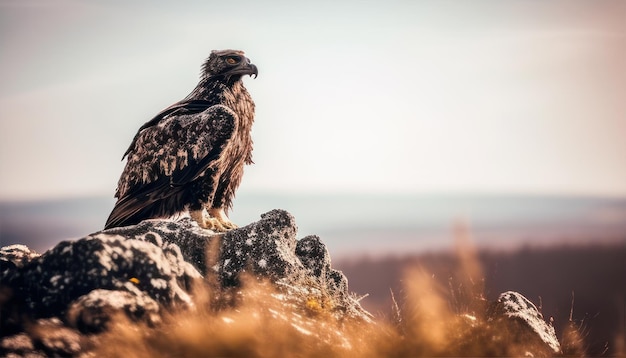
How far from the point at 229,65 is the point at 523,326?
22.0 ft

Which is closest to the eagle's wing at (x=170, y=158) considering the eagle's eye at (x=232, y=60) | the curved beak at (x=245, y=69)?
the curved beak at (x=245, y=69)

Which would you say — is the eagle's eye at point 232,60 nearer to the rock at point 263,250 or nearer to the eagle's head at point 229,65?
the eagle's head at point 229,65

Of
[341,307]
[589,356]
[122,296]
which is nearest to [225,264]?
[341,307]

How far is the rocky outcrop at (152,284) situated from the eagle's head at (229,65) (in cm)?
349

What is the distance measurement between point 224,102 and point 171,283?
5.08 m

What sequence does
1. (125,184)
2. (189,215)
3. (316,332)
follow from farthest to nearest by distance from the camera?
(125,184)
(189,215)
(316,332)

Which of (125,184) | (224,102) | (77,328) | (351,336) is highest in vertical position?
(224,102)

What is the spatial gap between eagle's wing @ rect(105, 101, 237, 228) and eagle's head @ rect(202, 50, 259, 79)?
77cm

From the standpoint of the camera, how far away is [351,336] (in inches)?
282

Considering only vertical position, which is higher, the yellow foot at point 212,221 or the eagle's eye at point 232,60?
the eagle's eye at point 232,60

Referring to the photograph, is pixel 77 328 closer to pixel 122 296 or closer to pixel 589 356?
pixel 122 296

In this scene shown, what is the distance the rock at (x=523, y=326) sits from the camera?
787 cm

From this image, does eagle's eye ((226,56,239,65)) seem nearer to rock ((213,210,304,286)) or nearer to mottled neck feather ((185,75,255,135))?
mottled neck feather ((185,75,255,135))

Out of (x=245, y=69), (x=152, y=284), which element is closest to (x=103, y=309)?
(x=152, y=284)
